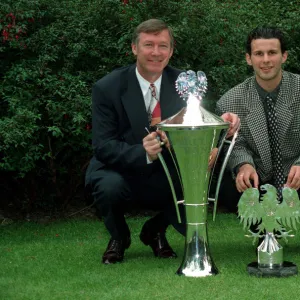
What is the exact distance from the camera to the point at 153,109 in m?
4.61

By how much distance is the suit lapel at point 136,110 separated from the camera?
14.8 ft

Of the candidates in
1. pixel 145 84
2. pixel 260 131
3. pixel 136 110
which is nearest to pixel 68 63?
pixel 145 84

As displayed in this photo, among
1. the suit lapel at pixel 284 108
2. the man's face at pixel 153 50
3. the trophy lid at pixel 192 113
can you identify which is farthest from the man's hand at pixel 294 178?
the man's face at pixel 153 50

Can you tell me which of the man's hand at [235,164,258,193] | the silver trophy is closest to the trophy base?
the silver trophy

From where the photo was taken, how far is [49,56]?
20.0ft

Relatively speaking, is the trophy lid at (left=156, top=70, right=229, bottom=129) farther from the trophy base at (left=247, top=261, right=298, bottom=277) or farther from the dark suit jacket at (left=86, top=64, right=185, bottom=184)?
the trophy base at (left=247, top=261, right=298, bottom=277)

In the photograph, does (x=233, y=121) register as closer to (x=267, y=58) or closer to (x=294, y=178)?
(x=294, y=178)

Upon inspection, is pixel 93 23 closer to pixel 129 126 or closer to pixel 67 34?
pixel 67 34

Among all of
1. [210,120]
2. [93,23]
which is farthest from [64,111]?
[210,120]

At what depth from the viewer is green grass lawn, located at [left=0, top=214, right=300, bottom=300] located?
3.71m

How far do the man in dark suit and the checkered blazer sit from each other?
39 cm

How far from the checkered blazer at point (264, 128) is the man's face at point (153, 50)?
0.51m

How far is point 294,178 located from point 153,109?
912 millimetres

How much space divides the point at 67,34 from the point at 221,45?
128 centimetres
